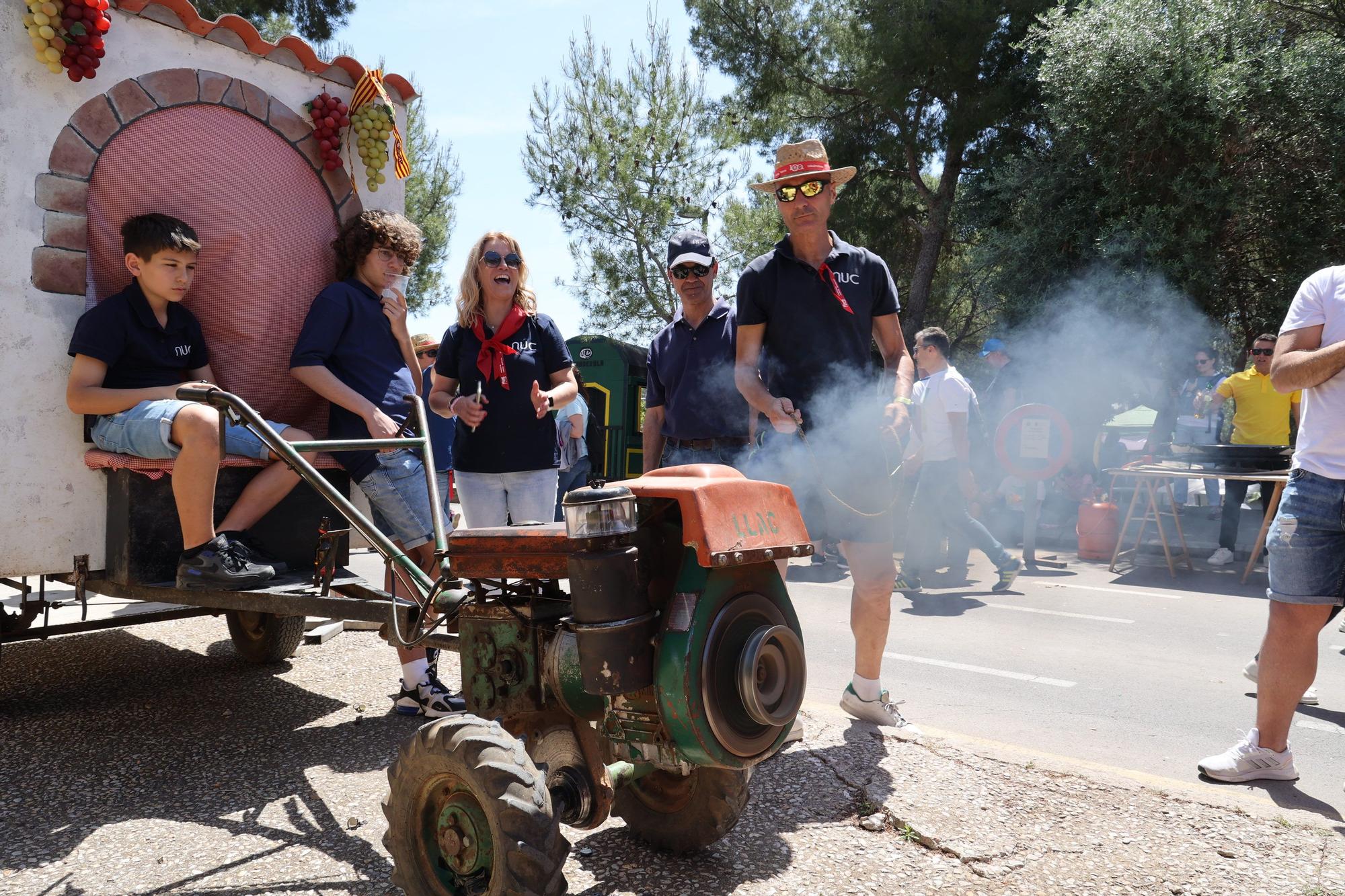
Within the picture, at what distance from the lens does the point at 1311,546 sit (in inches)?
130

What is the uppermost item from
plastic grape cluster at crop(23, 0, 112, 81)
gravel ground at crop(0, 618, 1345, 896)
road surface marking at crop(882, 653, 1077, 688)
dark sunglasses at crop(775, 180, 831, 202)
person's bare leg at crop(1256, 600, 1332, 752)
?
plastic grape cluster at crop(23, 0, 112, 81)

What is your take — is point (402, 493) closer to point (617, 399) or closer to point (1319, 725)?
point (1319, 725)

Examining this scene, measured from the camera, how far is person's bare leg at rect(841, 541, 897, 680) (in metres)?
3.68

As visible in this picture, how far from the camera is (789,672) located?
2420 mm

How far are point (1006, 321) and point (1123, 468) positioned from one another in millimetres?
6104

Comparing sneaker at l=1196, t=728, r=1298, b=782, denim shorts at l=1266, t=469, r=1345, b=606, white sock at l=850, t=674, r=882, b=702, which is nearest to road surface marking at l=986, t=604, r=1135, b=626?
sneaker at l=1196, t=728, r=1298, b=782

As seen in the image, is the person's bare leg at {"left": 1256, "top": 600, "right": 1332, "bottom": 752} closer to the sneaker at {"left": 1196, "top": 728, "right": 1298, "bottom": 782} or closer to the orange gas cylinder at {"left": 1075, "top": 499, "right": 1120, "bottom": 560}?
the sneaker at {"left": 1196, "top": 728, "right": 1298, "bottom": 782}

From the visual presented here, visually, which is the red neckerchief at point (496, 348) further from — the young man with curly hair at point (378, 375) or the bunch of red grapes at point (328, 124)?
the bunch of red grapes at point (328, 124)

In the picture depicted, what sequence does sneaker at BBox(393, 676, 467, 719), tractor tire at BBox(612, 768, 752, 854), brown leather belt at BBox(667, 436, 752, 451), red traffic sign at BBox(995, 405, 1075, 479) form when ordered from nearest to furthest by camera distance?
1. tractor tire at BBox(612, 768, 752, 854)
2. sneaker at BBox(393, 676, 467, 719)
3. brown leather belt at BBox(667, 436, 752, 451)
4. red traffic sign at BBox(995, 405, 1075, 479)

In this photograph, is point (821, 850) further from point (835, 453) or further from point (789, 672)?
point (835, 453)

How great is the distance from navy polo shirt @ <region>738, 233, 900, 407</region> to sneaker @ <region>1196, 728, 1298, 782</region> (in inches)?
76.0

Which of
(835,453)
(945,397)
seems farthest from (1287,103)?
(835,453)

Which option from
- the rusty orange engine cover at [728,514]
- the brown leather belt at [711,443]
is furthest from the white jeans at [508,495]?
the rusty orange engine cover at [728,514]

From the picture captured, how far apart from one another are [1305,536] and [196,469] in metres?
3.88
